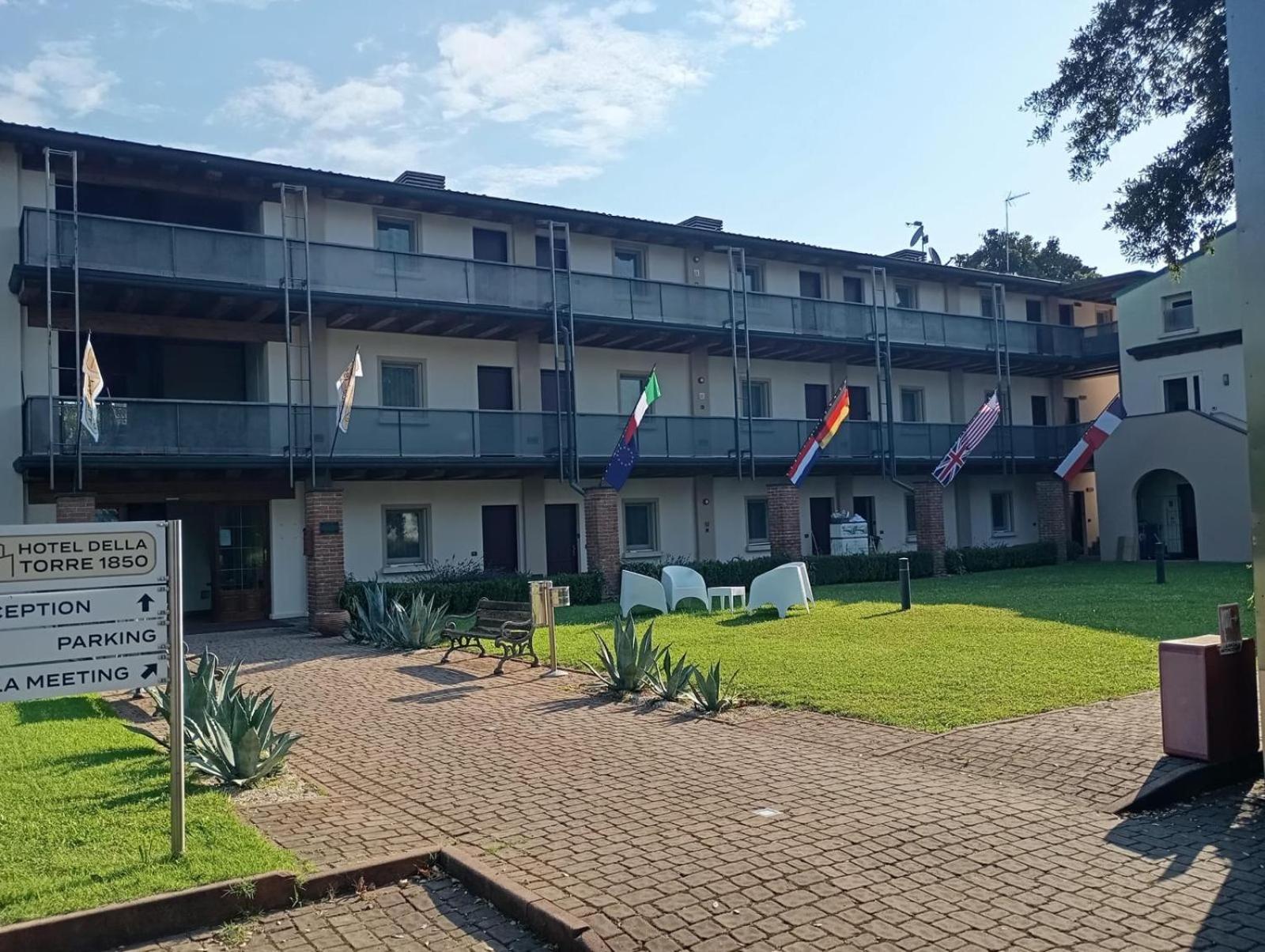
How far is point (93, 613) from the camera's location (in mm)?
5871

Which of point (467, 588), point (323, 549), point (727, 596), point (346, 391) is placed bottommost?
point (727, 596)

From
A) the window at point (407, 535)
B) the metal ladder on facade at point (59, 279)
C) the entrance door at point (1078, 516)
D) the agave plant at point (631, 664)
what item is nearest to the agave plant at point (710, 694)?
the agave plant at point (631, 664)

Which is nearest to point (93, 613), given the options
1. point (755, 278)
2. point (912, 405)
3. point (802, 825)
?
point (802, 825)

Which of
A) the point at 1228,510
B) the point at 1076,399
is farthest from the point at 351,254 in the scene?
the point at 1076,399

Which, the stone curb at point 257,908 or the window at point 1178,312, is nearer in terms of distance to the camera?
the stone curb at point 257,908

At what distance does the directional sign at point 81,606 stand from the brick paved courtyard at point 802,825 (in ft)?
5.47

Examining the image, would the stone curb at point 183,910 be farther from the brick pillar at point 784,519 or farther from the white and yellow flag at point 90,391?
the brick pillar at point 784,519

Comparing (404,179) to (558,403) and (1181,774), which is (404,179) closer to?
(558,403)

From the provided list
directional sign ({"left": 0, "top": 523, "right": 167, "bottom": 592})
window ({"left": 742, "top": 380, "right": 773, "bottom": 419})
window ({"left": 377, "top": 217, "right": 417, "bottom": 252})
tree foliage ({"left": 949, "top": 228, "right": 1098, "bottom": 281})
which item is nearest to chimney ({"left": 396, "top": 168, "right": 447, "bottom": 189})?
window ({"left": 377, "top": 217, "right": 417, "bottom": 252})

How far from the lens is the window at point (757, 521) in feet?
99.5

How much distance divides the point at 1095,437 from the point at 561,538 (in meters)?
14.7

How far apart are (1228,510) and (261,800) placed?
1198 inches

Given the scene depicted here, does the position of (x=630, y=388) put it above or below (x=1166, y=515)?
above

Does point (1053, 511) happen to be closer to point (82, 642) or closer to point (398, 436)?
point (398, 436)
